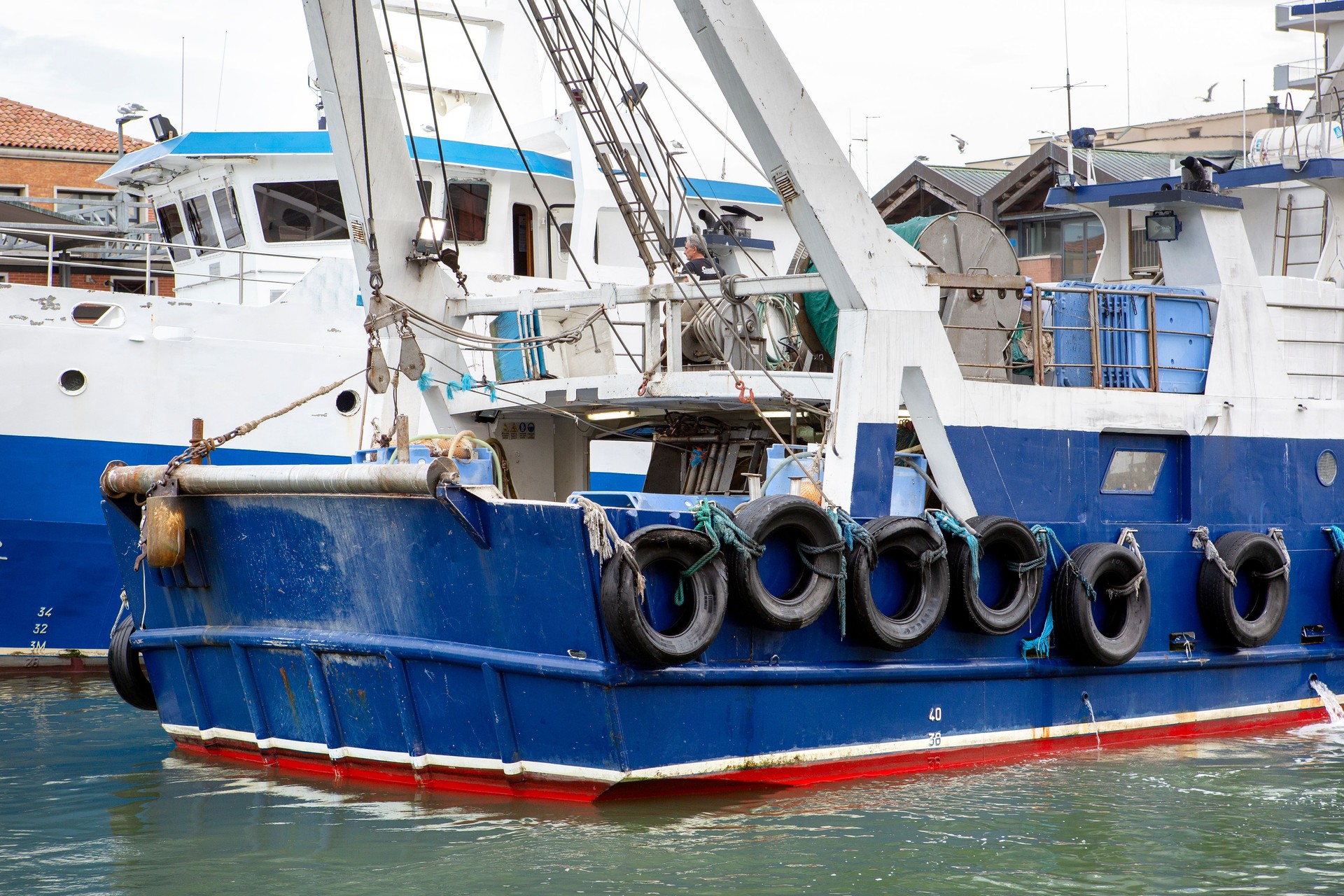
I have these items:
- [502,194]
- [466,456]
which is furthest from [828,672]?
[502,194]

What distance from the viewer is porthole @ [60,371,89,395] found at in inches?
485

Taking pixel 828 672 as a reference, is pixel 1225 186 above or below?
above

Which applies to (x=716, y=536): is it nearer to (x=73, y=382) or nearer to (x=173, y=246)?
(x=173, y=246)

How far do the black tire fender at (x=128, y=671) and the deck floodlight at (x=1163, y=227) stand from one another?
703 centimetres

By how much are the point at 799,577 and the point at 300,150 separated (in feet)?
28.9

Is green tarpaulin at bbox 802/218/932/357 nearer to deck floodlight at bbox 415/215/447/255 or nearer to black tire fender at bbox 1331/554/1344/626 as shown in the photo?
deck floodlight at bbox 415/215/447/255

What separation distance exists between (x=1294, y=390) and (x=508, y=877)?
6.50 m

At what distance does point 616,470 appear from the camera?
14.4 metres

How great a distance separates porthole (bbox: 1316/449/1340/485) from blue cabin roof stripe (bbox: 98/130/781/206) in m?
5.71

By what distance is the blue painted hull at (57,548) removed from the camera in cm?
1211

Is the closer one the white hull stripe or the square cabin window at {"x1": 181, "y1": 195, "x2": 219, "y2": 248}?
the white hull stripe

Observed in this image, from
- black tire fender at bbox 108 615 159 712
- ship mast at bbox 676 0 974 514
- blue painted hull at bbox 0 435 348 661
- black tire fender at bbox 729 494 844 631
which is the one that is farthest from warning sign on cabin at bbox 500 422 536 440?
blue painted hull at bbox 0 435 348 661

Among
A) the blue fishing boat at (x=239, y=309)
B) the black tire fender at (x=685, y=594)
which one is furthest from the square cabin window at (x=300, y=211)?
the black tire fender at (x=685, y=594)

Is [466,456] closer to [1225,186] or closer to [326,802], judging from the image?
[326,802]
